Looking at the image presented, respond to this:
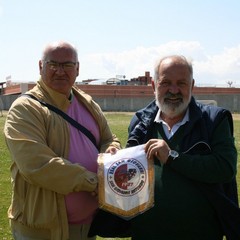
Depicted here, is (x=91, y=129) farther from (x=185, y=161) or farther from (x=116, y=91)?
(x=116, y=91)

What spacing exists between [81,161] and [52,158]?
1.03ft

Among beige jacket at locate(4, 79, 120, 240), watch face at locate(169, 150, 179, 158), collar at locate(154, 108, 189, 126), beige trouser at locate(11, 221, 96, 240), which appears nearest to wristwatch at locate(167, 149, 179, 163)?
watch face at locate(169, 150, 179, 158)

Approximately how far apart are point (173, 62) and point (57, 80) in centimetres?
94

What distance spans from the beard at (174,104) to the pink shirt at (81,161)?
2.23 ft

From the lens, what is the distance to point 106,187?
3.21 m

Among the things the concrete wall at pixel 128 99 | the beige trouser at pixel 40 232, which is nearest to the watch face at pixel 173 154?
the beige trouser at pixel 40 232

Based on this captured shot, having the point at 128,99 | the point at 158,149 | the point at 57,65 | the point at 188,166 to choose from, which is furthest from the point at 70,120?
the point at 128,99

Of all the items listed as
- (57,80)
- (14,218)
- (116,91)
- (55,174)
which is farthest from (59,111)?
(116,91)

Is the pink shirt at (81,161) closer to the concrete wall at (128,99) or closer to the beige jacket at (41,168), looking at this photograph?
the beige jacket at (41,168)

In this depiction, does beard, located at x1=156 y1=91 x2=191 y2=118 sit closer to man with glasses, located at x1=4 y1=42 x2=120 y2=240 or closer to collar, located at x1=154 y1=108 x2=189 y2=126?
collar, located at x1=154 y1=108 x2=189 y2=126

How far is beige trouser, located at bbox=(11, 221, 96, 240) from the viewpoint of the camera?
3297 mm

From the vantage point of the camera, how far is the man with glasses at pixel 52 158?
3.10 metres

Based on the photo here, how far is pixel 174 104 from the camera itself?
128 inches

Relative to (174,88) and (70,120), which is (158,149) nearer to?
(174,88)
